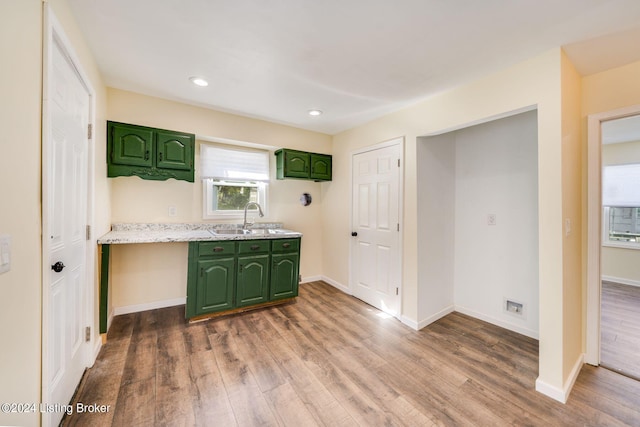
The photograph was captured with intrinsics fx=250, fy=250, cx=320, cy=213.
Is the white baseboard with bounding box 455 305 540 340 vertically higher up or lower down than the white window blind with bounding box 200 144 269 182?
lower down

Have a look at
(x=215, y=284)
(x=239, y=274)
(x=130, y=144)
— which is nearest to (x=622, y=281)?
(x=239, y=274)

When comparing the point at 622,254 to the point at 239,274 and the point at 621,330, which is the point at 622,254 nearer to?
the point at 621,330

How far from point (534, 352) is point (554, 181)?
1531 mm

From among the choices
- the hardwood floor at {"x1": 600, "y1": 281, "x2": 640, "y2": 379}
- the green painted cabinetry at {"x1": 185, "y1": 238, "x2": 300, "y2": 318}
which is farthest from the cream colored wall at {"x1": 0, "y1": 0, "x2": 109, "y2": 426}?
the hardwood floor at {"x1": 600, "y1": 281, "x2": 640, "y2": 379}

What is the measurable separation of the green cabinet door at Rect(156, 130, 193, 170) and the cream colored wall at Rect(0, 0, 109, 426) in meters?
1.61

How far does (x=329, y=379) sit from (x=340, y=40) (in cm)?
241

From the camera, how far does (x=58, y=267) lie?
4.33 ft

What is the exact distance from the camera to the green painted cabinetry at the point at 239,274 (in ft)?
8.42

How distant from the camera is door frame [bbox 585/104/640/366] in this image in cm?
194

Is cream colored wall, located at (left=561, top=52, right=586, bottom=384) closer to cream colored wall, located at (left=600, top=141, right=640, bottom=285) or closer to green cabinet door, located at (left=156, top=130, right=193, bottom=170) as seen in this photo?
cream colored wall, located at (left=600, top=141, right=640, bottom=285)

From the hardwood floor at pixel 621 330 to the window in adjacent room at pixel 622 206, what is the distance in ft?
2.75
